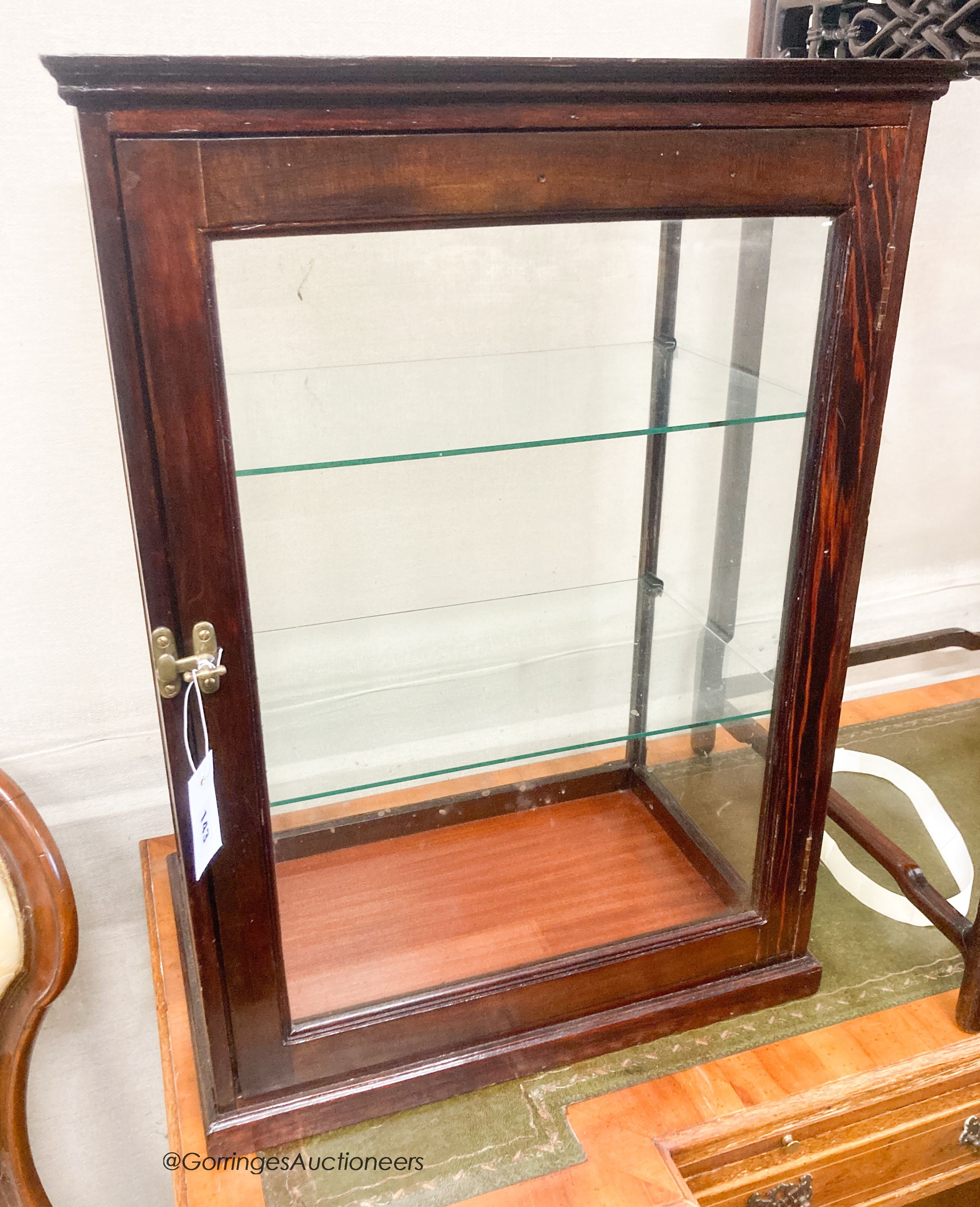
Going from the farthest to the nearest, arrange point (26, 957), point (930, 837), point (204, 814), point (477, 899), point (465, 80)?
point (930, 837), point (477, 899), point (26, 957), point (204, 814), point (465, 80)

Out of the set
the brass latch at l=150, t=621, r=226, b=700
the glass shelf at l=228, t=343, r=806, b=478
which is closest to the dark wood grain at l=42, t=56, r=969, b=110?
the glass shelf at l=228, t=343, r=806, b=478

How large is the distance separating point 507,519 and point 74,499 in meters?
0.45

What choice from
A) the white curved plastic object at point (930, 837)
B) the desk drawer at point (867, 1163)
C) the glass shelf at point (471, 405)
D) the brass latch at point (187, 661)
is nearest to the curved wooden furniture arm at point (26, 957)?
the brass latch at point (187, 661)

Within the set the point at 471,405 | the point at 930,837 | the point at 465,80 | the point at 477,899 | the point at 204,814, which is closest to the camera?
the point at 465,80

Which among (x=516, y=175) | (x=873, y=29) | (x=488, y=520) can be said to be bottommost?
(x=488, y=520)

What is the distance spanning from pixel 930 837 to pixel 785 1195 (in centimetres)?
49

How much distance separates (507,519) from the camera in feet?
3.46

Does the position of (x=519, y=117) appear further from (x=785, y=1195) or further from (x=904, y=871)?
(x=785, y=1195)

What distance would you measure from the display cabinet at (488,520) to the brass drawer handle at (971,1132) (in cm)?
21

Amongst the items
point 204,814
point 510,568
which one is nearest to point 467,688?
point 510,568

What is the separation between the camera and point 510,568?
3.54ft

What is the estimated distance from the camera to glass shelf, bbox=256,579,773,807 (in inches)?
32.2

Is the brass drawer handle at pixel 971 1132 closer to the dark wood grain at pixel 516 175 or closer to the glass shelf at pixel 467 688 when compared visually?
the glass shelf at pixel 467 688

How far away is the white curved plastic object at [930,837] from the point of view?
109cm
